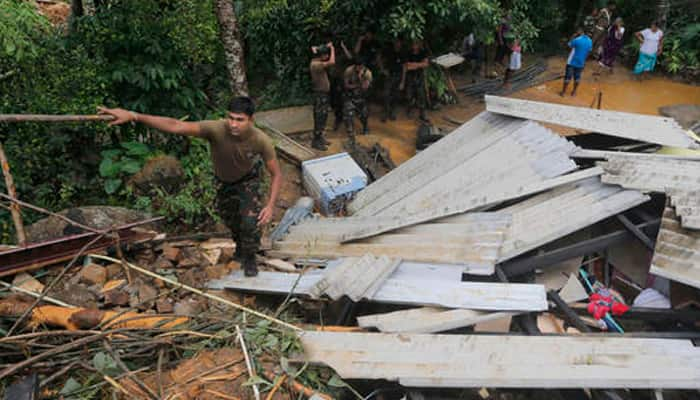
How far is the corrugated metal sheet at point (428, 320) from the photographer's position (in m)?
3.42

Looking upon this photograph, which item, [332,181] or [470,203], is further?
[332,181]

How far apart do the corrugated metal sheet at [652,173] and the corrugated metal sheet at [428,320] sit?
2019mm

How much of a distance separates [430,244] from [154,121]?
2.66 m

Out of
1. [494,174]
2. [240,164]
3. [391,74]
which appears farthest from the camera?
[391,74]

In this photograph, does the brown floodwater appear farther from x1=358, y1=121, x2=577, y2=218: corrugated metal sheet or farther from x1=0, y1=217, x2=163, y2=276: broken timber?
x1=0, y1=217, x2=163, y2=276: broken timber

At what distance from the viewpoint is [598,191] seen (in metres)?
4.46

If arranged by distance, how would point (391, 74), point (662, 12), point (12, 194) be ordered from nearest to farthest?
point (12, 194) → point (391, 74) → point (662, 12)

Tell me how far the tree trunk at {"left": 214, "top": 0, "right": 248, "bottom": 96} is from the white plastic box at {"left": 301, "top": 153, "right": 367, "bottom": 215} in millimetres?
1509

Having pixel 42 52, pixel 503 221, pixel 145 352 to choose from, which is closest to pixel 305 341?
pixel 145 352

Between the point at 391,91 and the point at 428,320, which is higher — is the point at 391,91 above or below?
above

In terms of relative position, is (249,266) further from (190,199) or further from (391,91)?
(391,91)

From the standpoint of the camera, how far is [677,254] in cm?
371

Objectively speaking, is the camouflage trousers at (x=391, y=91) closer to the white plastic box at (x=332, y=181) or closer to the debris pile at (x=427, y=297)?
the white plastic box at (x=332, y=181)

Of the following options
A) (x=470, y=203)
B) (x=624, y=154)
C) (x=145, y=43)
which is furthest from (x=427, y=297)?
(x=145, y=43)
